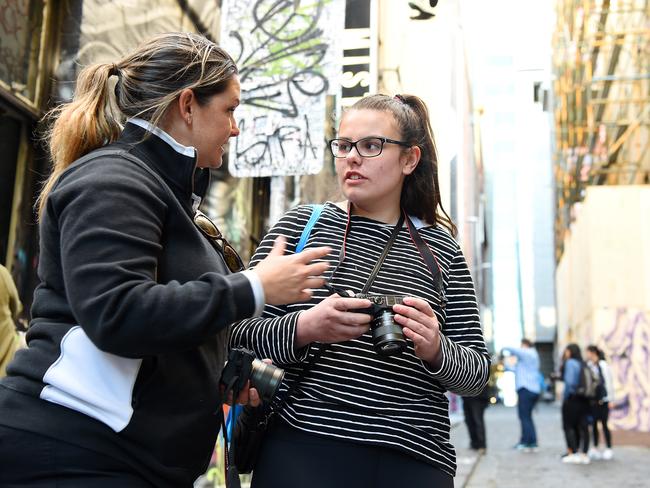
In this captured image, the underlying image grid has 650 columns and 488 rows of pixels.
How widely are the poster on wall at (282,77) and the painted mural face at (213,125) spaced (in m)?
2.84

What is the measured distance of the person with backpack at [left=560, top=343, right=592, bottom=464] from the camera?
12500 millimetres

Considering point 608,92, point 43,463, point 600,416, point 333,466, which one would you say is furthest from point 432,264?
point 608,92

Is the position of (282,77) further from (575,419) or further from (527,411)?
(527,411)

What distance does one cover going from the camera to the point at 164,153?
78.8 inches

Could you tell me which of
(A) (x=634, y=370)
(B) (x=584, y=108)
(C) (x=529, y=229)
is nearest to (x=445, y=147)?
(A) (x=634, y=370)

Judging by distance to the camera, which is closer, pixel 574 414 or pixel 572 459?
pixel 572 459

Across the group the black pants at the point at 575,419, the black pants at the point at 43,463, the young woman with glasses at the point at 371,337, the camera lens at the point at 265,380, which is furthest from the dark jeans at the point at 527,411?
the black pants at the point at 43,463

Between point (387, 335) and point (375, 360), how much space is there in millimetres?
205

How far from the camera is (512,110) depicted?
113500mm

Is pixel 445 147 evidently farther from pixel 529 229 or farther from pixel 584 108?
pixel 529 229

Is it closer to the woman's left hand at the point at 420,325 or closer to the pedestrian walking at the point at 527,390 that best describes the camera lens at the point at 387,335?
the woman's left hand at the point at 420,325

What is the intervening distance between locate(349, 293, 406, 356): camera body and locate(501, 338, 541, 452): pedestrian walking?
12.6 meters

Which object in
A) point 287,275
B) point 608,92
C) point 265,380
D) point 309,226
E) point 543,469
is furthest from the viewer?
point 608,92

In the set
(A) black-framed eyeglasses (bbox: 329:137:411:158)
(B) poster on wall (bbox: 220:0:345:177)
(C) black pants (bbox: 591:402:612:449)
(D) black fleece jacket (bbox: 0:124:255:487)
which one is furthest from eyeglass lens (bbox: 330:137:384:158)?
(C) black pants (bbox: 591:402:612:449)
